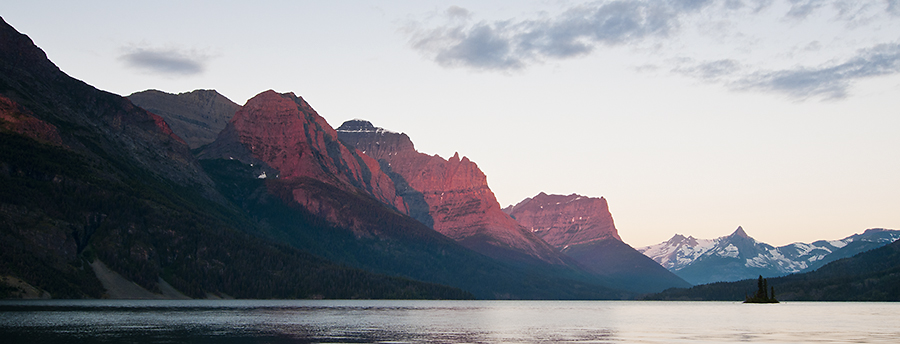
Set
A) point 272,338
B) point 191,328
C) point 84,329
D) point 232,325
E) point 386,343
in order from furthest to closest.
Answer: point 232,325, point 191,328, point 84,329, point 272,338, point 386,343

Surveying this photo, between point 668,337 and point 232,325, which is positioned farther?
point 232,325

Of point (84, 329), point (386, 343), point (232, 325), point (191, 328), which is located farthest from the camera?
point (232, 325)

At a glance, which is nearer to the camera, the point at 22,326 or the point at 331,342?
the point at 331,342

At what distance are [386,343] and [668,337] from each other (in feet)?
143

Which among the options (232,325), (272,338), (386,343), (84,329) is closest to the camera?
(386,343)

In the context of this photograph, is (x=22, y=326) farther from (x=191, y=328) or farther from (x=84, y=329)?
(x=191, y=328)

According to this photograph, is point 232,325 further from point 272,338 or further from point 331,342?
point 331,342

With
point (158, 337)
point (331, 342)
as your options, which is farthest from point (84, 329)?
point (331, 342)

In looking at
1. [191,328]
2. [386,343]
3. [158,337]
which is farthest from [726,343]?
[191,328]

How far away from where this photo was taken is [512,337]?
391ft

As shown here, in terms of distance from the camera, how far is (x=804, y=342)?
103 m

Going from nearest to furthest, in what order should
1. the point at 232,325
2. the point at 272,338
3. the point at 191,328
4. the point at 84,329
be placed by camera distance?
1. the point at 272,338
2. the point at 84,329
3. the point at 191,328
4. the point at 232,325

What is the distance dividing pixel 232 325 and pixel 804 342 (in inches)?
3762

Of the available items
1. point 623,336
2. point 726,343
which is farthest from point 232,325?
point 726,343
